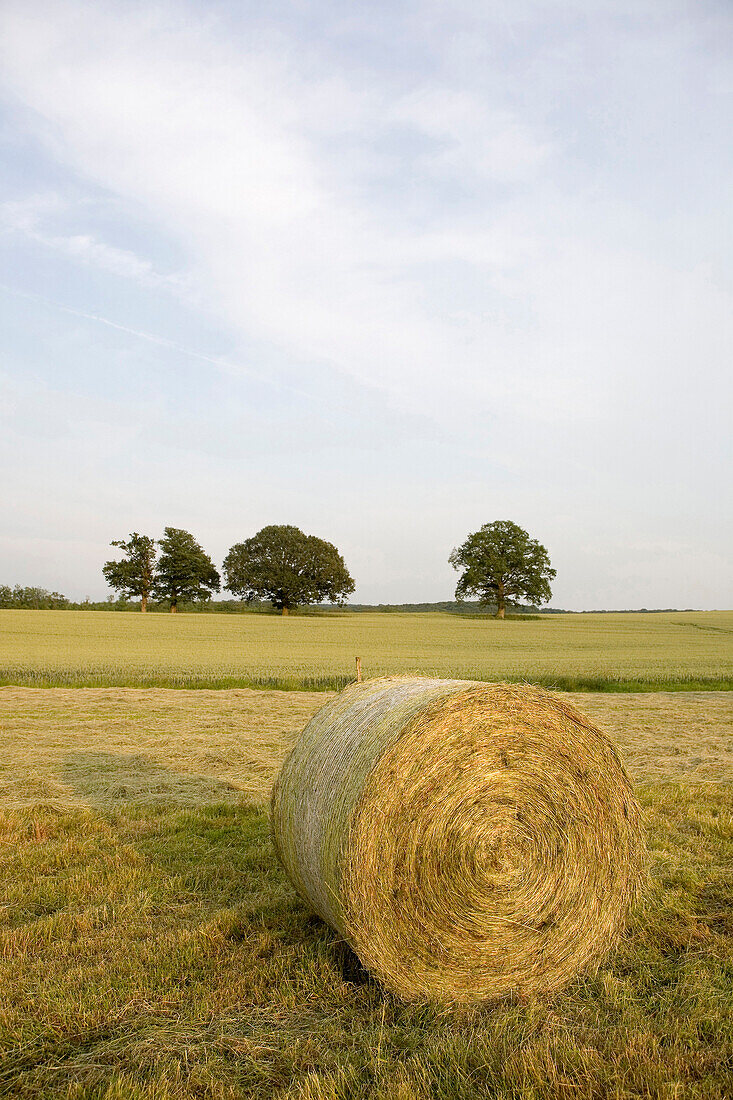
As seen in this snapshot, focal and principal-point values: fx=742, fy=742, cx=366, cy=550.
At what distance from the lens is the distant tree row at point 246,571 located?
62.0m

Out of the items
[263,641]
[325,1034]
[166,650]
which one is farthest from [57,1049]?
[263,641]

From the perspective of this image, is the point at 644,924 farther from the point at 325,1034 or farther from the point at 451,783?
the point at 325,1034

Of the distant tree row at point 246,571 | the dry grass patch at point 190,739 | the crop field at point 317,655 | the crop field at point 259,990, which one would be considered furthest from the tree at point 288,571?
the crop field at point 259,990

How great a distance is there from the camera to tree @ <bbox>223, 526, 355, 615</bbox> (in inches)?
2431

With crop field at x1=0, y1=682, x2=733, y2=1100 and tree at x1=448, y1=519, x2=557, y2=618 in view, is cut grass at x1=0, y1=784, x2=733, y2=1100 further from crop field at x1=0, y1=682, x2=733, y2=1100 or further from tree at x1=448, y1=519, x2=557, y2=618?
tree at x1=448, y1=519, x2=557, y2=618

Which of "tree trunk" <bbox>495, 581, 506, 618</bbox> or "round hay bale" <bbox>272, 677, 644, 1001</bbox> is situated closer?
"round hay bale" <bbox>272, 677, 644, 1001</bbox>

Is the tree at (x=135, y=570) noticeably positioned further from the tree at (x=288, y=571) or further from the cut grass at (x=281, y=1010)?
the cut grass at (x=281, y=1010)

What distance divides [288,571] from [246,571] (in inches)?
156

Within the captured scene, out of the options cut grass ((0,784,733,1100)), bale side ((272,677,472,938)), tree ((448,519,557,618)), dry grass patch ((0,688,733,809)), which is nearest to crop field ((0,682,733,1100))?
cut grass ((0,784,733,1100))

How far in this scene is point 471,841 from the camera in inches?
151

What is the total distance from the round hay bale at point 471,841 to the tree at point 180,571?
60732 millimetres

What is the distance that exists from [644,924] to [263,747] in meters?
6.61

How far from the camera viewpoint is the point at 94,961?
154 inches

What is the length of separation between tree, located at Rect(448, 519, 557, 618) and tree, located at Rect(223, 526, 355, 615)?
10389 mm
